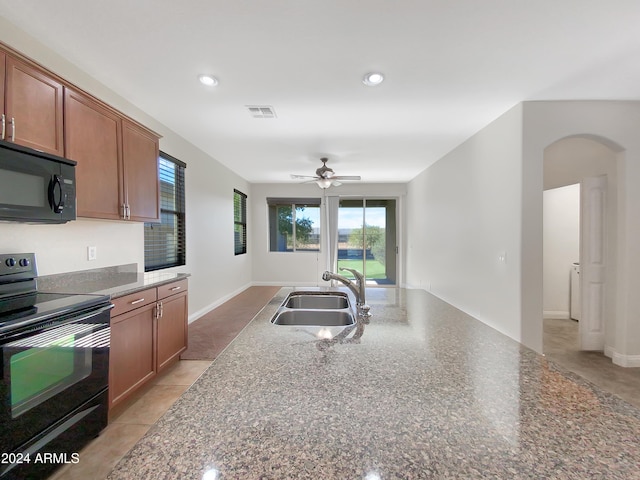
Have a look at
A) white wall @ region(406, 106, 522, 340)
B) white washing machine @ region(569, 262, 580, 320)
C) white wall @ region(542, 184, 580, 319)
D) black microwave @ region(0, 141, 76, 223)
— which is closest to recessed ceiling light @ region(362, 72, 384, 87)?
white wall @ region(406, 106, 522, 340)

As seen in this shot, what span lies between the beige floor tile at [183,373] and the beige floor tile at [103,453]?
1.84ft

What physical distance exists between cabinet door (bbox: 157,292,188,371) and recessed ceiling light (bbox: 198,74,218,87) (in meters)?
1.86

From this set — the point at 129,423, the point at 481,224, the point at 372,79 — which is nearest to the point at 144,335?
the point at 129,423

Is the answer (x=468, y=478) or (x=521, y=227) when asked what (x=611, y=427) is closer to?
(x=468, y=478)

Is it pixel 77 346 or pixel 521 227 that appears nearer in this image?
pixel 77 346

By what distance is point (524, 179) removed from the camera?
262cm

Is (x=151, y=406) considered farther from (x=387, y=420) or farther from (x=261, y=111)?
(x=261, y=111)

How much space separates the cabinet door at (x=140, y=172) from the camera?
2.40 meters

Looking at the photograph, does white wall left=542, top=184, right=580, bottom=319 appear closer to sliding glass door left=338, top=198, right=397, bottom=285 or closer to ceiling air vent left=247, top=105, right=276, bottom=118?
sliding glass door left=338, top=198, right=397, bottom=285

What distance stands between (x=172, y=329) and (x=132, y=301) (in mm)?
658

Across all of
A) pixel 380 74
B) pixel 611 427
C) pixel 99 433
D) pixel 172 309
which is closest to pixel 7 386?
pixel 99 433

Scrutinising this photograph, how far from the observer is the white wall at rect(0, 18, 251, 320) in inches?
74.7

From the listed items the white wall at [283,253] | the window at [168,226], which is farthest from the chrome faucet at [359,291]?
the white wall at [283,253]

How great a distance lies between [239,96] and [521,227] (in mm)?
2847
